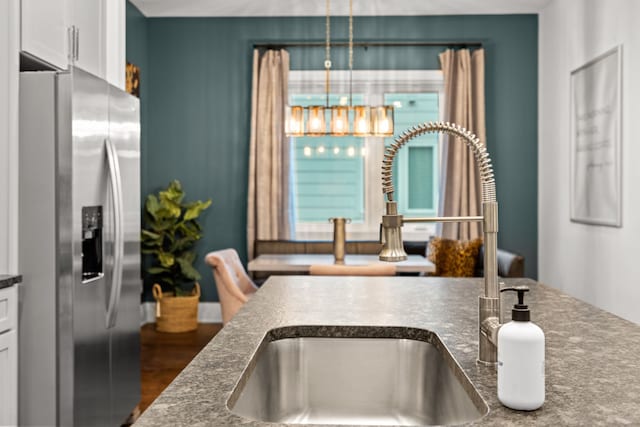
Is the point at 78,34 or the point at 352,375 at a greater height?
the point at 78,34

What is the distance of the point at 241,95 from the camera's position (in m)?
6.10

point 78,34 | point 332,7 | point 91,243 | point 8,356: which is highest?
point 332,7

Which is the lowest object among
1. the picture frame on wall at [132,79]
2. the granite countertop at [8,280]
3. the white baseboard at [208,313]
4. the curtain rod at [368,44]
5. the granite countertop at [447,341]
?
the white baseboard at [208,313]

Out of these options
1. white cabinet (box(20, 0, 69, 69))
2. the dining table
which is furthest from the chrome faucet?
the dining table

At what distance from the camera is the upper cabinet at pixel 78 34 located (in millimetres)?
2697

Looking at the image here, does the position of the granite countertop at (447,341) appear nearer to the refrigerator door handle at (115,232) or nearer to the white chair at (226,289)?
the refrigerator door handle at (115,232)

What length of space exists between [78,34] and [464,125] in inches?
141

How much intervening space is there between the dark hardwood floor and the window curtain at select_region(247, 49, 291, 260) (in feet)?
2.86

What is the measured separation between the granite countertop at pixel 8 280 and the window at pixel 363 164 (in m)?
3.71

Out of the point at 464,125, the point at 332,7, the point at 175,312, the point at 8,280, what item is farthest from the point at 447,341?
the point at 332,7

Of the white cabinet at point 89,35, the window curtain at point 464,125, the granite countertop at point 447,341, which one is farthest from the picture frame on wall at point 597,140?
the white cabinet at point 89,35

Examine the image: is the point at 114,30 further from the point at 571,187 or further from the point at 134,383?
the point at 571,187

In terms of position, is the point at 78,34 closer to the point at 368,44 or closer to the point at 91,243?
the point at 91,243

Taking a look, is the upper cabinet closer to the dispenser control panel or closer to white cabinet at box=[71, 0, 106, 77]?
white cabinet at box=[71, 0, 106, 77]
